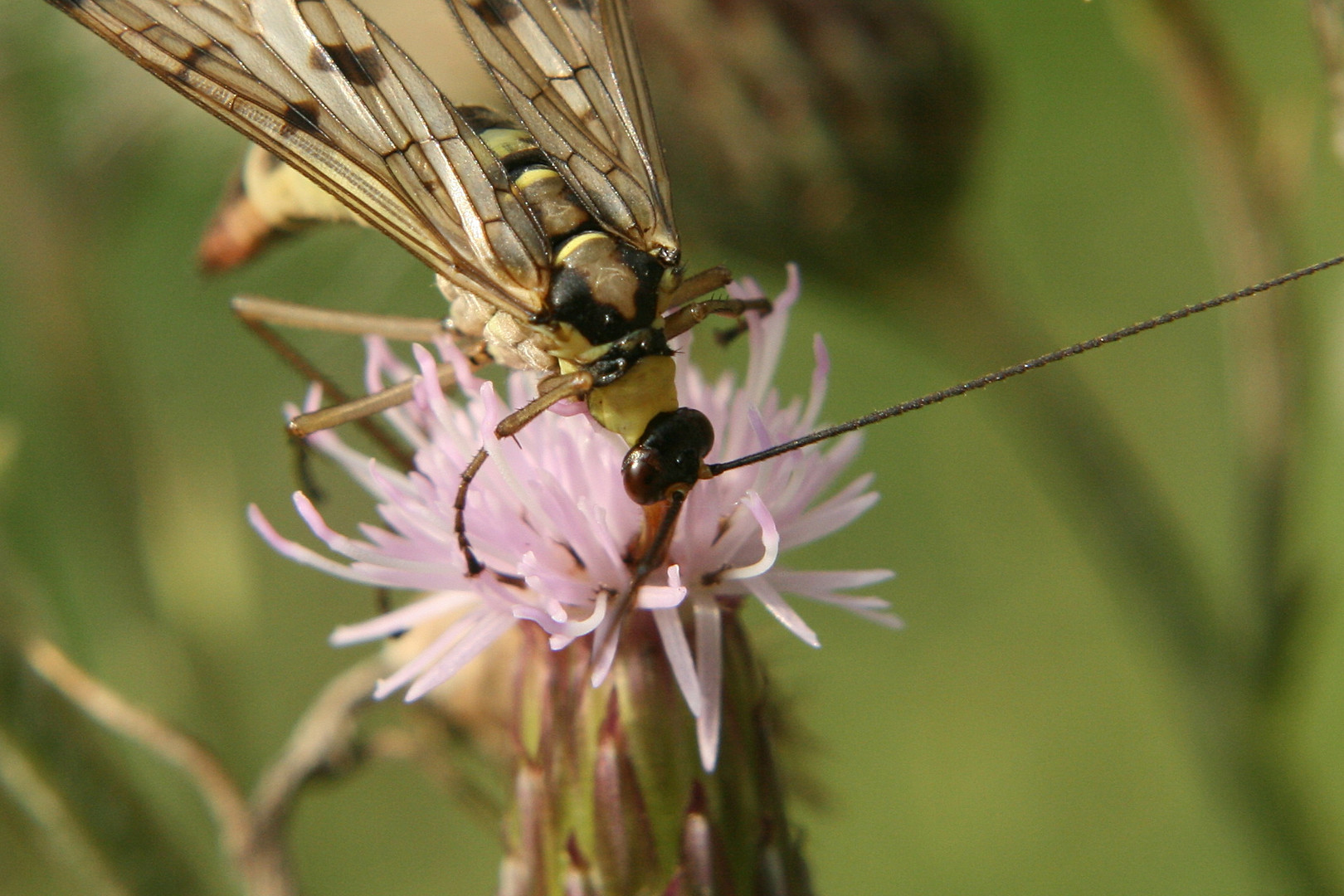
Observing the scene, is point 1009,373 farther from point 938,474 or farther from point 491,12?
point 938,474

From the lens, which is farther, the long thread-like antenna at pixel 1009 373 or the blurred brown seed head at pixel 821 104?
the blurred brown seed head at pixel 821 104

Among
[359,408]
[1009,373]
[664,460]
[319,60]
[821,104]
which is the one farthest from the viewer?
[821,104]

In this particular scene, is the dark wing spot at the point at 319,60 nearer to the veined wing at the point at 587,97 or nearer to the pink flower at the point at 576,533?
the veined wing at the point at 587,97

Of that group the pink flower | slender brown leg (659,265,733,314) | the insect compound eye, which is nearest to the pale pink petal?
the pink flower

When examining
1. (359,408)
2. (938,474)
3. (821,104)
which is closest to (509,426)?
(359,408)

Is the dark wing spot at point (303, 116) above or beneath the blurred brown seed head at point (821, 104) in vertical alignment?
above

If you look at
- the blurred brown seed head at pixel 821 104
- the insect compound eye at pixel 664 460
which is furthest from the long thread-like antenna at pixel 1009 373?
the blurred brown seed head at pixel 821 104

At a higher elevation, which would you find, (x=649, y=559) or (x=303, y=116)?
(x=303, y=116)
